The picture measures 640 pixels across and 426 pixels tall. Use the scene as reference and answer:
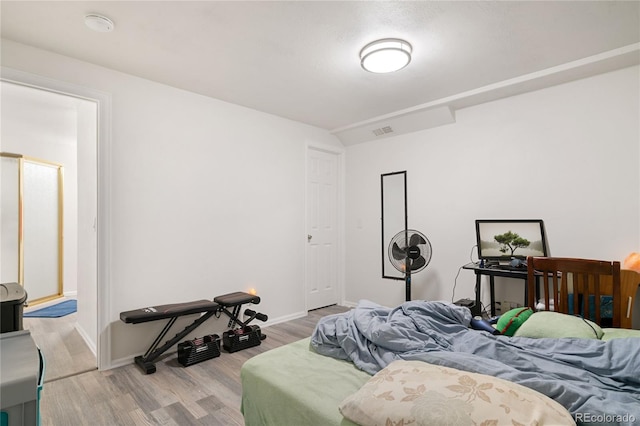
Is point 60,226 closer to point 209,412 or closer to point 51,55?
point 51,55

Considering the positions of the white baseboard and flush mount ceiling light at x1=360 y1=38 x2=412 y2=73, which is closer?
flush mount ceiling light at x1=360 y1=38 x2=412 y2=73

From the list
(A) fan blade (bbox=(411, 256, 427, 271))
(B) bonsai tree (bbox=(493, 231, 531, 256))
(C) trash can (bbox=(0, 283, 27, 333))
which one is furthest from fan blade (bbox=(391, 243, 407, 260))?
(C) trash can (bbox=(0, 283, 27, 333))

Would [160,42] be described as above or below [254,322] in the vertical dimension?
above

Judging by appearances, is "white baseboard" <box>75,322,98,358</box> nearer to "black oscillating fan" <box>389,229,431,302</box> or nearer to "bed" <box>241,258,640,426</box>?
"bed" <box>241,258,640,426</box>

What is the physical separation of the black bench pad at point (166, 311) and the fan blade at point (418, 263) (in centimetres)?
195

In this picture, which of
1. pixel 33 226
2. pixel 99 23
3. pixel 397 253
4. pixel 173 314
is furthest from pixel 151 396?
pixel 33 226

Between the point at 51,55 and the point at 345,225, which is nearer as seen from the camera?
the point at 51,55

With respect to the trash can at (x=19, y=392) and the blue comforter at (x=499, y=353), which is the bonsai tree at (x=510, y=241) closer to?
the blue comforter at (x=499, y=353)

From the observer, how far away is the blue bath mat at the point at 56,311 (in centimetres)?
427

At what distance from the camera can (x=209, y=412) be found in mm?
2053

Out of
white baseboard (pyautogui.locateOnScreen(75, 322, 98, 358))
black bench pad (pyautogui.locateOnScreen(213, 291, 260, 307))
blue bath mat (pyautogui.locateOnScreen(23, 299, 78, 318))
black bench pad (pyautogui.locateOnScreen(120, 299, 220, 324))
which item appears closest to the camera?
black bench pad (pyautogui.locateOnScreen(120, 299, 220, 324))

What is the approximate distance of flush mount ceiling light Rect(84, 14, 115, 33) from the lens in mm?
2016

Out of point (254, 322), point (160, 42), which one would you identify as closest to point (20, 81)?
point (160, 42)

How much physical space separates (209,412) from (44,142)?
5.16 metres
